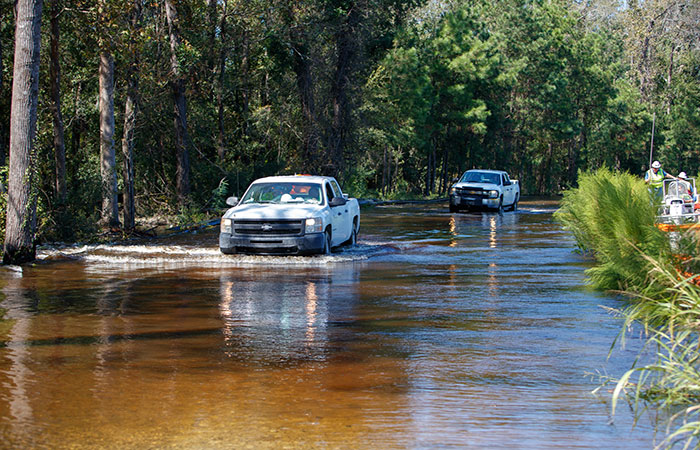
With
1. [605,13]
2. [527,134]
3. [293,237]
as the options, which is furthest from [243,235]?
[605,13]

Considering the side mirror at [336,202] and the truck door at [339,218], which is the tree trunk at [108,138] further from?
the side mirror at [336,202]

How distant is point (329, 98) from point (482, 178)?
11.9 m

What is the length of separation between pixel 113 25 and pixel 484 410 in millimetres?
18032

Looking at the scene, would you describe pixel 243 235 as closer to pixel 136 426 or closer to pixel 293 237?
pixel 293 237

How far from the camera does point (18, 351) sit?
913cm

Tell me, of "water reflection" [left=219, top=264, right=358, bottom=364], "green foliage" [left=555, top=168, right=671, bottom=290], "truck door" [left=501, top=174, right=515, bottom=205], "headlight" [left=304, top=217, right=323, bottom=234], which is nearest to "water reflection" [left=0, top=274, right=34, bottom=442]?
"water reflection" [left=219, top=264, right=358, bottom=364]

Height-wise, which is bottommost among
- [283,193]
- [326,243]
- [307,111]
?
[326,243]

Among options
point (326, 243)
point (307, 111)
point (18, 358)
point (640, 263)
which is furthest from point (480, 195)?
point (18, 358)

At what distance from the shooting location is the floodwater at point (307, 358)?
6.42 meters

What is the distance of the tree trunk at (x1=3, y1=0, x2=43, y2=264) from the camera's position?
17844 mm

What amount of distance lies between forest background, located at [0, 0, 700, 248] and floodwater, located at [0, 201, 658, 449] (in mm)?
6976

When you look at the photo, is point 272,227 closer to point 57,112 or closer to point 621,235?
point 621,235

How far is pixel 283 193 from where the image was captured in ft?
64.4

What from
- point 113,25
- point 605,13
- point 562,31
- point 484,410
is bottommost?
point 484,410
